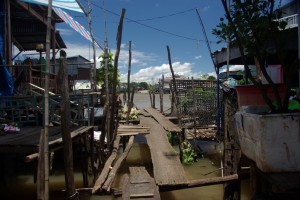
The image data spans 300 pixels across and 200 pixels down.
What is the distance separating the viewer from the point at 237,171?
516 cm

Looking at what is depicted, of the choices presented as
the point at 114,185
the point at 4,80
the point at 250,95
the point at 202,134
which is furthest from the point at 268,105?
the point at 202,134

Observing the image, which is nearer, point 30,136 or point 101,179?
point 101,179

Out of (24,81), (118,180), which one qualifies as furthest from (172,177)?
(24,81)

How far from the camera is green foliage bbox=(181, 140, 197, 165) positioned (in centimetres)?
1184

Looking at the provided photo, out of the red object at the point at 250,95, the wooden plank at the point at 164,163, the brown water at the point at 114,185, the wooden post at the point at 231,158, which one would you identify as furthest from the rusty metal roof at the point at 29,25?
the red object at the point at 250,95

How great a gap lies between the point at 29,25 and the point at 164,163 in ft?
33.1

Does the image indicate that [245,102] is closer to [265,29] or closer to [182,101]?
[265,29]

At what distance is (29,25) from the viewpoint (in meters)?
14.3

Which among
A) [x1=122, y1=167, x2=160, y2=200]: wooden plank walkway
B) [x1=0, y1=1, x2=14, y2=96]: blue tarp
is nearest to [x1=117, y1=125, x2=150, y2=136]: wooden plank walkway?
[x1=0, y1=1, x2=14, y2=96]: blue tarp

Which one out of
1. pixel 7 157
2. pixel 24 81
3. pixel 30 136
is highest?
pixel 24 81

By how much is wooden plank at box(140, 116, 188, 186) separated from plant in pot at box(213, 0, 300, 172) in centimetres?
192

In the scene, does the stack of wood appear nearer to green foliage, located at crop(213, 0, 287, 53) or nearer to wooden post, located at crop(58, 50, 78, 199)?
wooden post, located at crop(58, 50, 78, 199)

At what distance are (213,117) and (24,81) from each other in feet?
25.7

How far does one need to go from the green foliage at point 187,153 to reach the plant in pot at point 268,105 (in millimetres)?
7950
